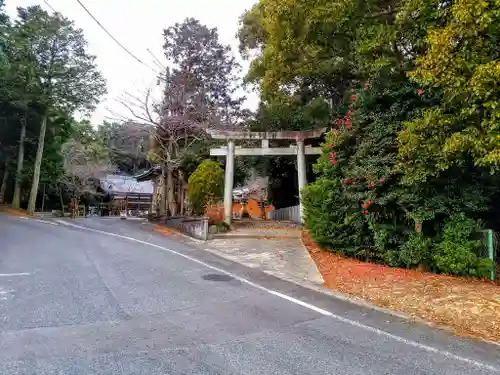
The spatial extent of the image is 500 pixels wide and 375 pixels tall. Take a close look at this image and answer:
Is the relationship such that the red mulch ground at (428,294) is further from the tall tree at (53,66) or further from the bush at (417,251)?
the tall tree at (53,66)

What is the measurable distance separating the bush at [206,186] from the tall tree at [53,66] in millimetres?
14509

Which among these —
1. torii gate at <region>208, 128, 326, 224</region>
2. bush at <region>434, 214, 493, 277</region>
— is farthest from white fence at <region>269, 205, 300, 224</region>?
bush at <region>434, 214, 493, 277</region>

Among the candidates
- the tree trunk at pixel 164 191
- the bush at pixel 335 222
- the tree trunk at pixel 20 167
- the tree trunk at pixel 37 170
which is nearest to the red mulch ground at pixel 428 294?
the bush at pixel 335 222

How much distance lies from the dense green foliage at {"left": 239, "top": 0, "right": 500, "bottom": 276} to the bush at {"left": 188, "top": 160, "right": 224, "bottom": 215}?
5.96m

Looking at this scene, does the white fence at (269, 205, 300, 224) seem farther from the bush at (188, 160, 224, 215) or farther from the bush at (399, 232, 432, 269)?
the bush at (399, 232, 432, 269)

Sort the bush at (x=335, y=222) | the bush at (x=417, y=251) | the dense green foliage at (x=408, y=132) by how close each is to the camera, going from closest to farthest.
Result: the dense green foliage at (x=408, y=132)
the bush at (x=417, y=251)
the bush at (x=335, y=222)

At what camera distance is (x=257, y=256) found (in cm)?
980

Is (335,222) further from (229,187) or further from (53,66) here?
(53,66)

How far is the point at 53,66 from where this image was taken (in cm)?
2591

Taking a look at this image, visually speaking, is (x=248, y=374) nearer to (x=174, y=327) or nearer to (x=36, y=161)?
(x=174, y=327)

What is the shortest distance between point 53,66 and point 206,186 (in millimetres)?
16549

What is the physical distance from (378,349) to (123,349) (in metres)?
2.38

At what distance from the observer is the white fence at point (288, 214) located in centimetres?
1881

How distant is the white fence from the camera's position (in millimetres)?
18806
